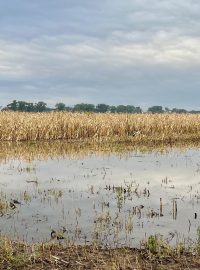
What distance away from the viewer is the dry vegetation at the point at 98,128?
1093 inches

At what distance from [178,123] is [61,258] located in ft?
95.3

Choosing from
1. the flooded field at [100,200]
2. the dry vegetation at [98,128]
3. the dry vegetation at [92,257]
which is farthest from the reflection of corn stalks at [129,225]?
the dry vegetation at [98,128]

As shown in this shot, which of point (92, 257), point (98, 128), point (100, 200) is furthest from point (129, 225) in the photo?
point (98, 128)

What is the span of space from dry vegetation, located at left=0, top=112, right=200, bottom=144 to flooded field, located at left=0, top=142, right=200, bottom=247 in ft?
32.7

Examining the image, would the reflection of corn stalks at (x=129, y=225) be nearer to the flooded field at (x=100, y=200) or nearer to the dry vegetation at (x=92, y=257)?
the flooded field at (x=100, y=200)

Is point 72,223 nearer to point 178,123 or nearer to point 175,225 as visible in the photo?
point 175,225

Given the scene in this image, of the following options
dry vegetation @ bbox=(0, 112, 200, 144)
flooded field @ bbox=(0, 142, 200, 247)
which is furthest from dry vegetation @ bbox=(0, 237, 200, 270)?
dry vegetation @ bbox=(0, 112, 200, 144)

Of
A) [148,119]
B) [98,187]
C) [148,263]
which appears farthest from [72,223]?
[148,119]

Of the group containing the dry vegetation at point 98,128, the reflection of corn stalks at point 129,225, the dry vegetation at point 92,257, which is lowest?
the dry vegetation at point 92,257

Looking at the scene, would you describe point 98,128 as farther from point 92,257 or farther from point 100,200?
point 92,257

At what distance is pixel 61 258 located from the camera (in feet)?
21.6

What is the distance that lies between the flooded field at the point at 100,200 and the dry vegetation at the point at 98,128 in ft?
32.7

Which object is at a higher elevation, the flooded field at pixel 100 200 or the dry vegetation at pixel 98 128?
the dry vegetation at pixel 98 128

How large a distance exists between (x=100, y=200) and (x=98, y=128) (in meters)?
20.1
